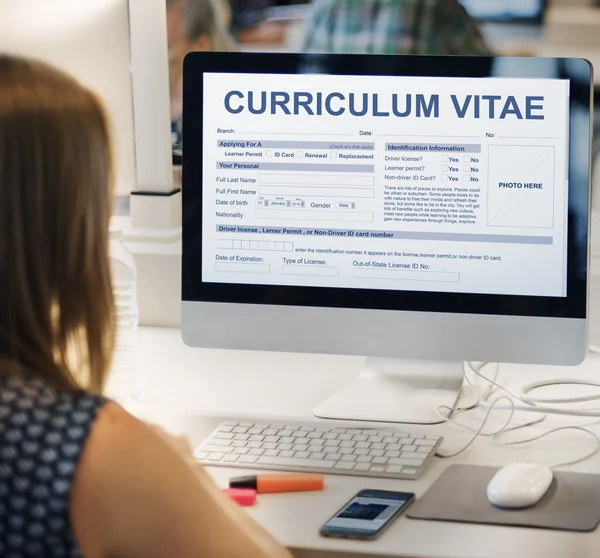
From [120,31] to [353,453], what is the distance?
2.93 ft

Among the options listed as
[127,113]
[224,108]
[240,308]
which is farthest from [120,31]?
[240,308]

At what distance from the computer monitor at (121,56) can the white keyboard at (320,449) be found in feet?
2.05

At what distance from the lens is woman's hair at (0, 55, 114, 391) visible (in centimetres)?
83

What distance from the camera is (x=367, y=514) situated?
3.37 ft

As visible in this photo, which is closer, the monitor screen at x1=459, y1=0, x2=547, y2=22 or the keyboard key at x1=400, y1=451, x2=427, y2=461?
the keyboard key at x1=400, y1=451, x2=427, y2=461

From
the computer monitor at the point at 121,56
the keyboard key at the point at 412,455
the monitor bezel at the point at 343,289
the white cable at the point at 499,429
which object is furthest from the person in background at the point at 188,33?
the keyboard key at the point at 412,455

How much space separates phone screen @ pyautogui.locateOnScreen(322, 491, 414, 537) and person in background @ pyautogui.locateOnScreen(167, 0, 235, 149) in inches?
34.3

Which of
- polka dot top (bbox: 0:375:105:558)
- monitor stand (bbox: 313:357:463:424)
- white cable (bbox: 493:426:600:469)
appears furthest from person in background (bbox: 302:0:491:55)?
polka dot top (bbox: 0:375:105:558)

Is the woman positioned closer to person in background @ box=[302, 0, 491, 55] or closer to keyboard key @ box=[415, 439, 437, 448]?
keyboard key @ box=[415, 439, 437, 448]

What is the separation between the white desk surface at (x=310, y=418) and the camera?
3.17ft

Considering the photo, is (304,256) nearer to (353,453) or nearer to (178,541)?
(353,453)

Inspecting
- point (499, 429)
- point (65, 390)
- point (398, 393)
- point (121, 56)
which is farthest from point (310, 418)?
point (121, 56)

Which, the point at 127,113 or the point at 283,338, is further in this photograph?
the point at 127,113

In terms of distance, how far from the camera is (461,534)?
0.99m
